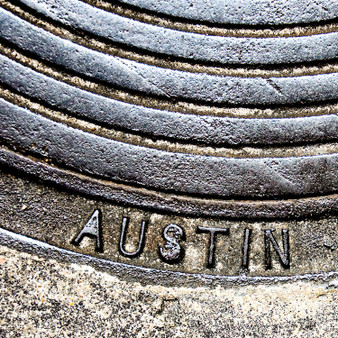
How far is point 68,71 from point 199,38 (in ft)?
1.12

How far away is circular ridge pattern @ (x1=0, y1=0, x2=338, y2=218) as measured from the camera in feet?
3.32

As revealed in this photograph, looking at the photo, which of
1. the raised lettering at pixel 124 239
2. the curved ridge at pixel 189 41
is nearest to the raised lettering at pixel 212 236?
the raised lettering at pixel 124 239

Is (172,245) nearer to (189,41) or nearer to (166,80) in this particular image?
(166,80)

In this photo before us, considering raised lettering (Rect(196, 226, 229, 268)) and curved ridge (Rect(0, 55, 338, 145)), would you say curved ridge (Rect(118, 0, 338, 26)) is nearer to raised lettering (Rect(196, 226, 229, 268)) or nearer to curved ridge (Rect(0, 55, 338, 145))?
curved ridge (Rect(0, 55, 338, 145))

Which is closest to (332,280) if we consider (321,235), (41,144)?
(321,235)

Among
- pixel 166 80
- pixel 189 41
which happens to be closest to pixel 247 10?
pixel 189 41

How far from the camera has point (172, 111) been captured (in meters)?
1.04

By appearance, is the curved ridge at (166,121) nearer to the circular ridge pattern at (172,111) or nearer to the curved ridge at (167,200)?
the circular ridge pattern at (172,111)

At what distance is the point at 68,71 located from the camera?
104 cm

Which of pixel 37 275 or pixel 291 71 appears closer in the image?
pixel 37 275

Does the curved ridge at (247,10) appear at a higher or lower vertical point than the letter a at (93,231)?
higher

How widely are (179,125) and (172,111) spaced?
4 centimetres

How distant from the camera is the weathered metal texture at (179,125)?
3.29 feet

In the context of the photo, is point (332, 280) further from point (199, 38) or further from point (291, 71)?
point (199, 38)
